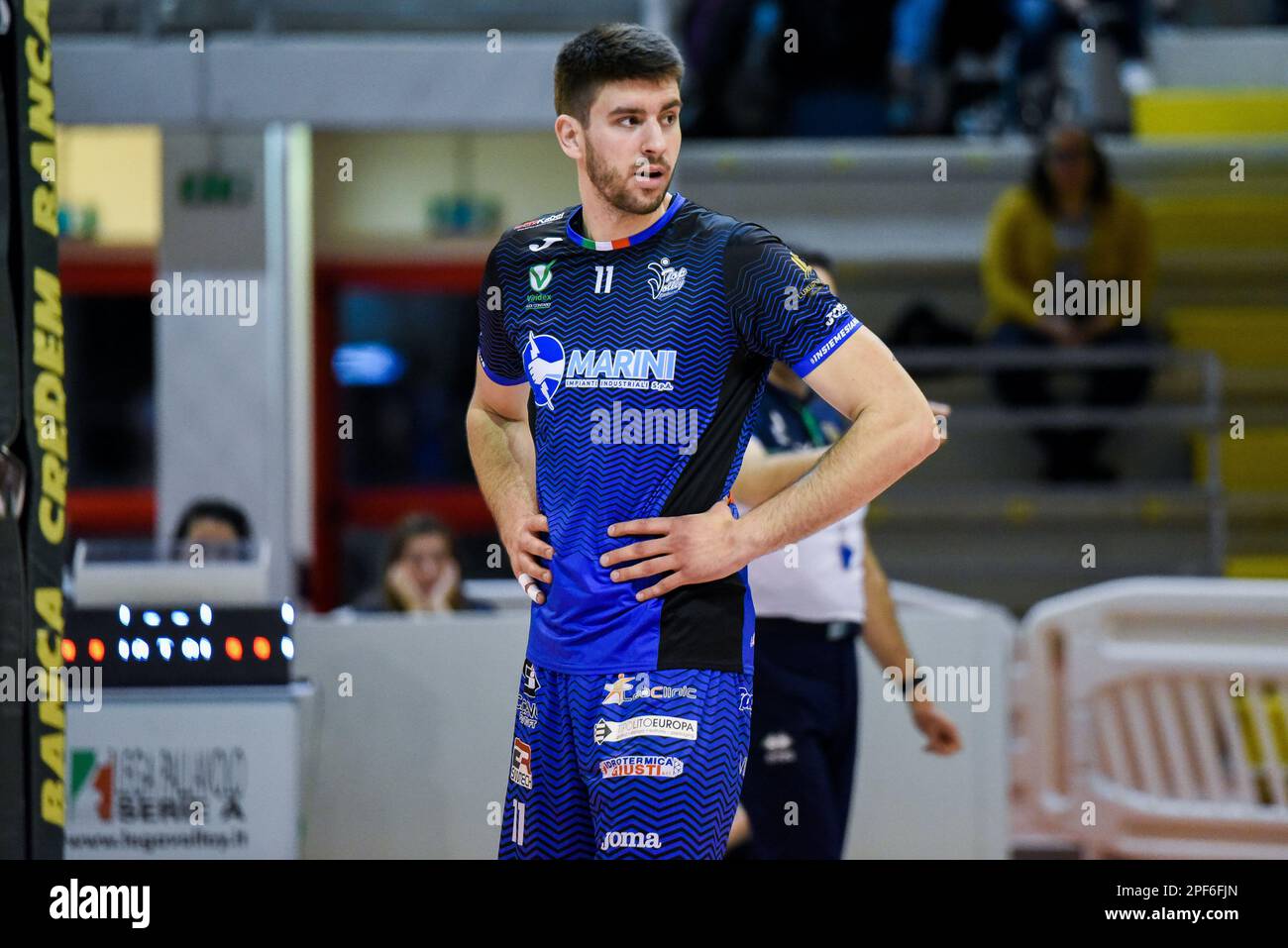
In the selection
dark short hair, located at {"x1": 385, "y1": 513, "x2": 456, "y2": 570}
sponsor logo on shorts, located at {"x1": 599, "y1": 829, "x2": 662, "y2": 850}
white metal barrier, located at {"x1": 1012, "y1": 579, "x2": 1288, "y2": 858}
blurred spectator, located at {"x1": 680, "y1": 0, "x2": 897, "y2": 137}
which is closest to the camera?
sponsor logo on shorts, located at {"x1": 599, "y1": 829, "x2": 662, "y2": 850}

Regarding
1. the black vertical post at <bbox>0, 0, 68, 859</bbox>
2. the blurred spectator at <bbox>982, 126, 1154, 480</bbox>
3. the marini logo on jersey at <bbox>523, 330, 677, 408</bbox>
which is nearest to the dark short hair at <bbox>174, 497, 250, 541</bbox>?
the black vertical post at <bbox>0, 0, 68, 859</bbox>

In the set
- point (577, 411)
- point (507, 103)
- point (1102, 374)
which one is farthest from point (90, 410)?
point (577, 411)

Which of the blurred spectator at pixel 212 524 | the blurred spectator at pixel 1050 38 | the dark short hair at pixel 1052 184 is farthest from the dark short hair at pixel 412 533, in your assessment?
the blurred spectator at pixel 1050 38

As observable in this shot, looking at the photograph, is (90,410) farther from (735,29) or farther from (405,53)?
(735,29)

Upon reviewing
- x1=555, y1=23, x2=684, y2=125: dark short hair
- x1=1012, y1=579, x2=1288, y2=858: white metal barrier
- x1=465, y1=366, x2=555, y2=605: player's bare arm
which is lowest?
x1=1012, y1=579, x2=1288, y2=858: white metal barrier

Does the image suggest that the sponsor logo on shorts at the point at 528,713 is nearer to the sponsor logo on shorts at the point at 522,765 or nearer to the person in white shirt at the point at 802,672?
the sponsor logo on shorts at the point at 522,765

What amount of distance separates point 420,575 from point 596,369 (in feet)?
10.8

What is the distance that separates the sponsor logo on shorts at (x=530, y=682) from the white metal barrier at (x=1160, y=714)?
10.9ft

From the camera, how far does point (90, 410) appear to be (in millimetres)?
11477

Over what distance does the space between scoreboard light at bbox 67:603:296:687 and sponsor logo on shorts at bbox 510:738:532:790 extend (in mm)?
1661

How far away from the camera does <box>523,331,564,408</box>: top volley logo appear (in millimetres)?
2881

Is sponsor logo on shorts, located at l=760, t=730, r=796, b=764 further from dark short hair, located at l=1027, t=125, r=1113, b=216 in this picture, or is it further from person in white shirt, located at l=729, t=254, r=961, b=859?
dark short hair, located at l=1027, t=125, r=1113, b=216

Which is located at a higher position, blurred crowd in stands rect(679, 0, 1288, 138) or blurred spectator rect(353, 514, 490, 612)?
blurred crowd in stands rect(679, 0, 1288, 138)
